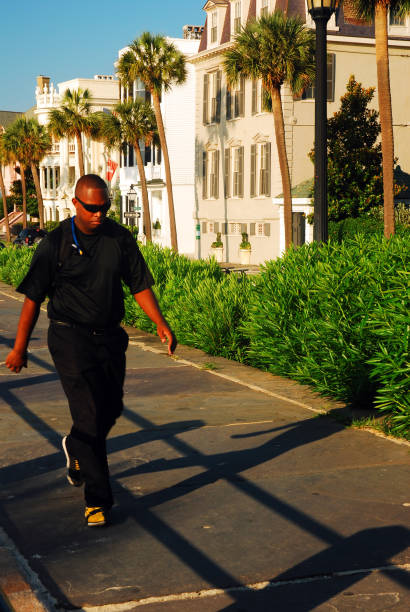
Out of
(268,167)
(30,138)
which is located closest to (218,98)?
(268,167)

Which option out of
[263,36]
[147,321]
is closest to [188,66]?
[263,36]

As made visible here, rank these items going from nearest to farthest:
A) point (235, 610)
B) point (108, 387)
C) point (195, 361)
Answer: point (235, 610)
point (108, 387)
point (195, 361)

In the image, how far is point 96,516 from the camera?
5012 mm

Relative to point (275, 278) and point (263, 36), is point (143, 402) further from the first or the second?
point (263, 36)

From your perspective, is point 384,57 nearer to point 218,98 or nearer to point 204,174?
point 218,98

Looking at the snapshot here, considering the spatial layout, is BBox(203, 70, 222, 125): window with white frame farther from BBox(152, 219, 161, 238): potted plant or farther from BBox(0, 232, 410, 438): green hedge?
BBox(0, 232, 410, 438): green hedge

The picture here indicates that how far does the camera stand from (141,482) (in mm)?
5969

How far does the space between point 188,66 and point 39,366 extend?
42778 mm

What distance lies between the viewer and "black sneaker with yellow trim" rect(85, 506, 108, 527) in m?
5.00

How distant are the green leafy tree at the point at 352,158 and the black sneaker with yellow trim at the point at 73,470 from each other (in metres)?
29.1

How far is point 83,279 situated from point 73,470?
1262 mm

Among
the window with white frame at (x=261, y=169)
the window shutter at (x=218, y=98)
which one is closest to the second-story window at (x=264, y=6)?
the window shutter at (x=218, y=98)

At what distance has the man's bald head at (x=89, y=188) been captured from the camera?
200 inches

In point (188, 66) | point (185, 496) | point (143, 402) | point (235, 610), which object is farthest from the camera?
point (188, 66)
